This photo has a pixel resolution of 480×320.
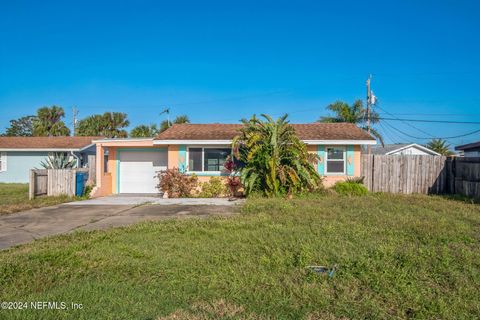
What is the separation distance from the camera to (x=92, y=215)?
9367 mm

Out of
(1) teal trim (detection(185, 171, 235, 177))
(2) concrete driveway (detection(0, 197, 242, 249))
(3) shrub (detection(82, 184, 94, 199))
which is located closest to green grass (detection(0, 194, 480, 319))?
(2) concrete driveway (detection(0, 197, 242, 249))

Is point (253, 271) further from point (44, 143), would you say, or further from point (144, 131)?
point (144, 131)

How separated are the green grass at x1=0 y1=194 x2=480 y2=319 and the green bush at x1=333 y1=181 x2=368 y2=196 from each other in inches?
222

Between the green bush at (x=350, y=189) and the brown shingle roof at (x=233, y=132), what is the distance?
206cm

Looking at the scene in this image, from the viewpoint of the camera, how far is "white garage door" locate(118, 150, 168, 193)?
1553 cm

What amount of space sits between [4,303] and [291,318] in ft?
10.4

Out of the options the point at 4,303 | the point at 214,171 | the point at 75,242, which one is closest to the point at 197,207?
the point at 214,171

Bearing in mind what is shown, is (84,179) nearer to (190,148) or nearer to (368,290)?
(190,148)

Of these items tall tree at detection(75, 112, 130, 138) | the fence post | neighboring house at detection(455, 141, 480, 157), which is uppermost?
tall tree at detection(75, 112, 130, 138)

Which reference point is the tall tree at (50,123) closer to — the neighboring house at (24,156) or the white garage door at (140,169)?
the neighboring house at (24,156)

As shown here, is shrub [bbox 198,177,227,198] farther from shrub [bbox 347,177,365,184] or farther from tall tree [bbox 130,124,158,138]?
tall tree [bbox 130,124,158,138]

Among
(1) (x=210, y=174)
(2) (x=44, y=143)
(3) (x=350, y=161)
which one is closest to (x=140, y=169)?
(1) (x=210, y=174)

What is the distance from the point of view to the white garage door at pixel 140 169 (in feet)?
51.0

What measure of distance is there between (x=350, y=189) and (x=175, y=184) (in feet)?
24.0
